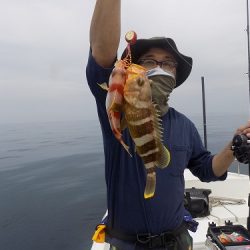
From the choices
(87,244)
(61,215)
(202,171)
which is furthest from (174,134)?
(61,215)

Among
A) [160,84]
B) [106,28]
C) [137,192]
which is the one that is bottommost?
[137,192]

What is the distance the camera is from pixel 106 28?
7.00 ft

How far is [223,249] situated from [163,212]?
181 cm

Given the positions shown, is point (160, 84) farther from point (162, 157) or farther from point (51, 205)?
point (51, 205)

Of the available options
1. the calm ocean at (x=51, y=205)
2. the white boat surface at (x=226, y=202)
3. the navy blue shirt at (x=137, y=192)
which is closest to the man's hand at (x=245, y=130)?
the navy blue shirt at (x=137, y=192)

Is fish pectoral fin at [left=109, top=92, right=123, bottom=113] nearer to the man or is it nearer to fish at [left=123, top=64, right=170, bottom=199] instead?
fish at [left=123, top=64, right=170, bottom=199]

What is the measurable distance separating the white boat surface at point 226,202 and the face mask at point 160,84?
3649 mm

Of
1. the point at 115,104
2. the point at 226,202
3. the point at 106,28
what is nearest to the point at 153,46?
the point at 106,28

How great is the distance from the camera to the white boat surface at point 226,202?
6742mm

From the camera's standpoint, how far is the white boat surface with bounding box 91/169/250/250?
6.74 meters

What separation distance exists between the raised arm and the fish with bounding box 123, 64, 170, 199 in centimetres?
24

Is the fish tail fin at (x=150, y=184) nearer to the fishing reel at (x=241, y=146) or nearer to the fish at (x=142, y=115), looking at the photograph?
the fish at (x=142, y=115)

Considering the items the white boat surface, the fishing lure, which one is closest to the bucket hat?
the fishing lure

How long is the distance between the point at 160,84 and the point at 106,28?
2.46 ft
